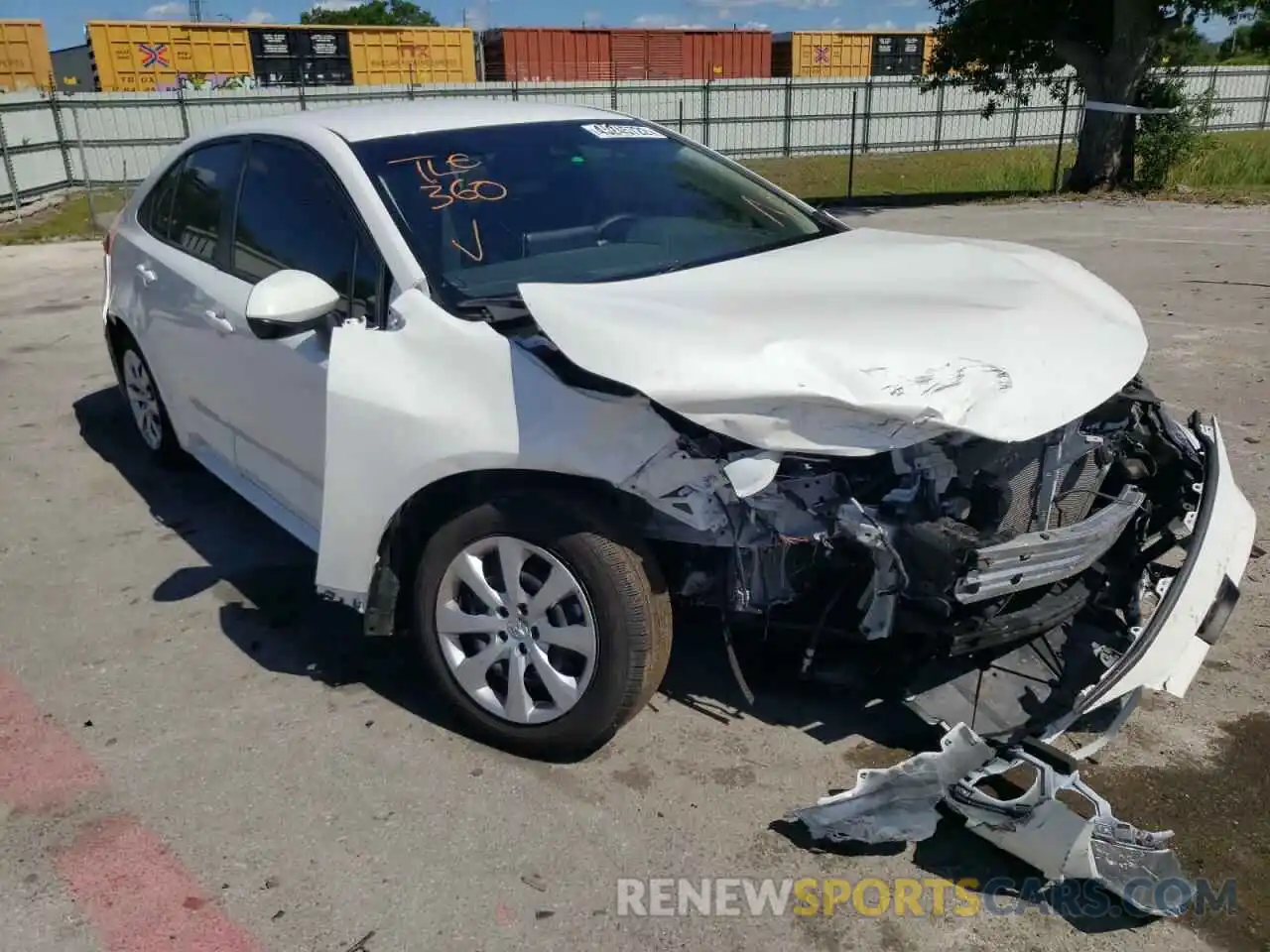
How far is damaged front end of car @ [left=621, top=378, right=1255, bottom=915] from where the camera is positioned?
8.21ft

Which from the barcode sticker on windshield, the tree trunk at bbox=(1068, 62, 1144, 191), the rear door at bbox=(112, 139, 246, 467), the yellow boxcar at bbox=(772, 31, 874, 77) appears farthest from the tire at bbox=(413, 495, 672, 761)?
the yellow boxcar at bbox=(772, 31, 874, 77)

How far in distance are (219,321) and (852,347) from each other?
8.14ft

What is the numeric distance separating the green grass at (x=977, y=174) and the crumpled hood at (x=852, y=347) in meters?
15.7

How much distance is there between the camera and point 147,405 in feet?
17.1

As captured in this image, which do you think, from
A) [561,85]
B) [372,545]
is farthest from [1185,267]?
[561,85]

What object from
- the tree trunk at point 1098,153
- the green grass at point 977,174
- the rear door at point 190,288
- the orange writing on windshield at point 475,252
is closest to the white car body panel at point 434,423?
the orange writing on windshield at point 475,252

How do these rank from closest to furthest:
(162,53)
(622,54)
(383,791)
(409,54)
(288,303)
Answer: (383,791) < (288,303) < (162,53) < (409,54) < (622,54)

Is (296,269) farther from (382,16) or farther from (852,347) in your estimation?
(382,16)

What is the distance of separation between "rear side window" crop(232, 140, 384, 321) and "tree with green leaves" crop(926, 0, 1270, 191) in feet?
52.7

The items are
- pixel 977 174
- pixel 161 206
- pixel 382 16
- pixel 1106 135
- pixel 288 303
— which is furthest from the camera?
pixel 382 16

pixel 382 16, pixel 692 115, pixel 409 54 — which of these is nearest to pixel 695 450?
pixel 692 115

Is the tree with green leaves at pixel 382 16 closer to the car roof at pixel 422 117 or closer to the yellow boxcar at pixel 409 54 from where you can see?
the yellow boxcar at pixel 409 54

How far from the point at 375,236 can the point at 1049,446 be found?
A: 6.75 feet

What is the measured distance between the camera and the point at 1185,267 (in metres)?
10.4
